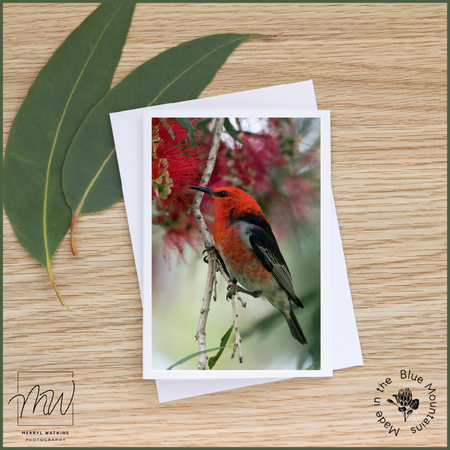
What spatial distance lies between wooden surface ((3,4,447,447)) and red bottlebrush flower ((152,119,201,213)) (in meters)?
0.09

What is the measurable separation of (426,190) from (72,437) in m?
0.80

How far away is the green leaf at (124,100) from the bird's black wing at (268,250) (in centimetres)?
26

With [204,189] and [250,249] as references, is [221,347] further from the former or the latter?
[204,189]

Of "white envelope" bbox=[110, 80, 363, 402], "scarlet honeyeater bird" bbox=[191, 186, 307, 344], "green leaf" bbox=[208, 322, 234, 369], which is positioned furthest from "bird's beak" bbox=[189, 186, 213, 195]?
"green leaf" bbox=[208, 322, 234, 369]

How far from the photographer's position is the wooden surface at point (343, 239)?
72 cm

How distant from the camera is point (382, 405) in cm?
72

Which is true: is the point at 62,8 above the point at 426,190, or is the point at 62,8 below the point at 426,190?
above

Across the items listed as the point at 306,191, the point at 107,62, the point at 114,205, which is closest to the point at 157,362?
the point at 114,205

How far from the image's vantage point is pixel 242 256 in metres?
0.70

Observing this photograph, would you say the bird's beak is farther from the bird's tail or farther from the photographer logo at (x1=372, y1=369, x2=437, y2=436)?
the photographer logo at (x1=372, y1=369, x2=437, y2=436)

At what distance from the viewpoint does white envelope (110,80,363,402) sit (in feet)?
2.35

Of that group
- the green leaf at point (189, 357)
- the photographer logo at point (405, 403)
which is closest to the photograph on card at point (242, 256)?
the green leaf at point (189, 357)

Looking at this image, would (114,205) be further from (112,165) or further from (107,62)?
(107,62)

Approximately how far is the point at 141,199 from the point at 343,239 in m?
0.38
